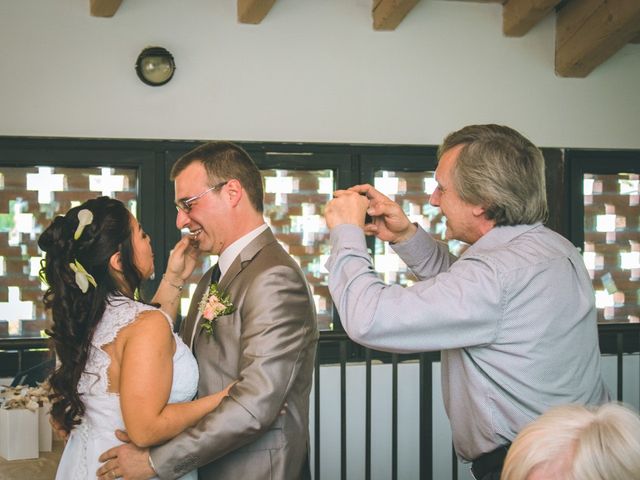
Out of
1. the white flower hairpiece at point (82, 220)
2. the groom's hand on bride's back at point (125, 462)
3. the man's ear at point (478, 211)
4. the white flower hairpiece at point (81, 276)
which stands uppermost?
the man's ear at point (478, 211)

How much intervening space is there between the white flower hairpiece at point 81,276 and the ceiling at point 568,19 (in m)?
2.71

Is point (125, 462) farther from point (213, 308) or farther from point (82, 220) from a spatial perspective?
point (82, 220)

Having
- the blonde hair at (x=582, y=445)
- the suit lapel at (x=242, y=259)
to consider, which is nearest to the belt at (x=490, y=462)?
the blonde hair at (x=582, y=445)

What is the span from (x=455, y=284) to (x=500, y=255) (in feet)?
0.45

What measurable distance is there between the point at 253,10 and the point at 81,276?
2.91 m

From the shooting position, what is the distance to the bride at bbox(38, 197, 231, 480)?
2.23 meters

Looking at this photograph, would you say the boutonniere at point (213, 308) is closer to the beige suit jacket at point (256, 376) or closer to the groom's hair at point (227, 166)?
the beige suit jacket at point (256, 376)

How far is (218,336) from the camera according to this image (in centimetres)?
234

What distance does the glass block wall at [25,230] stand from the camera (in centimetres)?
475

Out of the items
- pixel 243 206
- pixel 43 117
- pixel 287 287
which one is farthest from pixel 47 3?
pixel 287 287

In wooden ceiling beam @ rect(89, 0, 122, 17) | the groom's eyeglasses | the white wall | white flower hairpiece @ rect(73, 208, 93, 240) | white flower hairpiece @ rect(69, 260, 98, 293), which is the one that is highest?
wooden ceiling beam @ rect(89, 0, 122, 17)

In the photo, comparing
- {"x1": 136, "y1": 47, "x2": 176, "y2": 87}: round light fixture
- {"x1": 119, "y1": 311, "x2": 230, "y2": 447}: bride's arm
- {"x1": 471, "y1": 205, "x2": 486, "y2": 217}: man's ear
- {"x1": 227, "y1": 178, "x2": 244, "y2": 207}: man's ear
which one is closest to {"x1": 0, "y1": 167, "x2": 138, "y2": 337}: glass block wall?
{"x1": 136, "y1": 47, "x2": 176, "y2": 87}: round light fixture

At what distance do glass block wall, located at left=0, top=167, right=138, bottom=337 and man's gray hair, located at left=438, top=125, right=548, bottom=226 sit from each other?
332 centimetres

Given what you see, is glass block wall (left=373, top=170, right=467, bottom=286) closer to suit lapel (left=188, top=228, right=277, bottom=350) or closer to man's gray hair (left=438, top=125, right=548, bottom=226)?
suit lapel (left=188, top=228, right=277, bottom=350)
